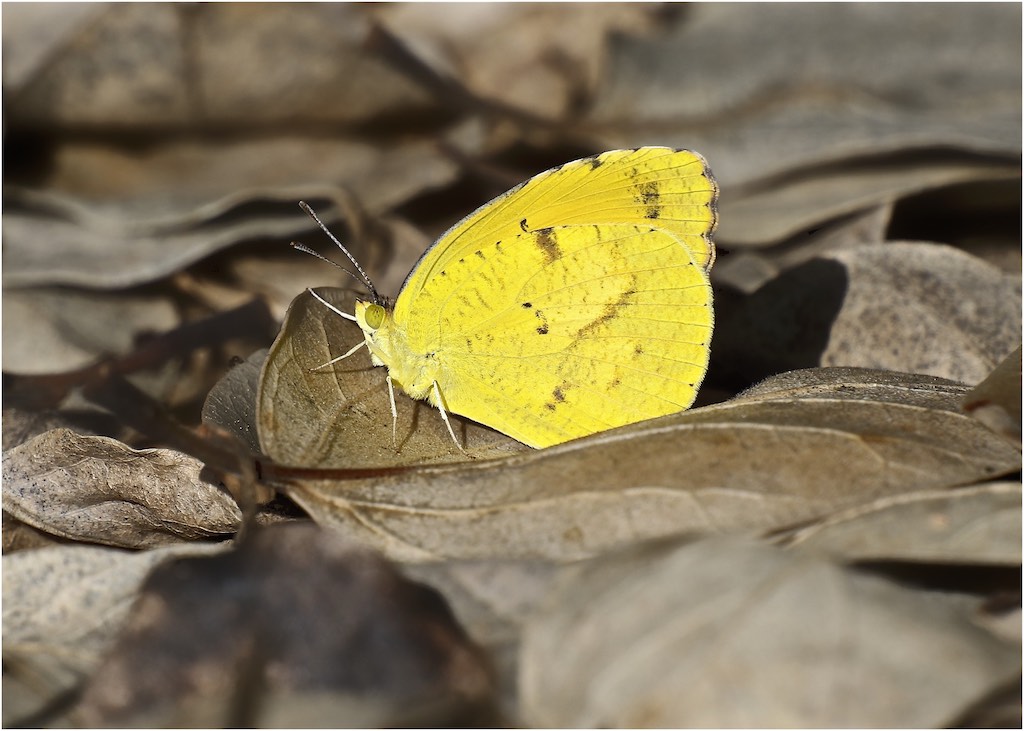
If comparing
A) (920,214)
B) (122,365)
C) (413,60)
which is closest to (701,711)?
(122,365)

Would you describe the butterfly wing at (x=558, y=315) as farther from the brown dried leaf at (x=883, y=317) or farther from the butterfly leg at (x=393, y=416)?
the brown dried leaf at (x=883, y=317)

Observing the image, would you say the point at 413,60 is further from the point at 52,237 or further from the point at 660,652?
the point at 660,652

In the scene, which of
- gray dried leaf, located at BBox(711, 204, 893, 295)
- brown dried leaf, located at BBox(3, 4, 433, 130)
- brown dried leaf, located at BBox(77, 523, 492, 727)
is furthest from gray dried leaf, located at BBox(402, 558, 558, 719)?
brown dried leaf, located at BBox(3, 4, 433, 130)

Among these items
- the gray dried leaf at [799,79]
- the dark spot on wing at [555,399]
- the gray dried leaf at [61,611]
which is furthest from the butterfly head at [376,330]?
the gray dried leaf at [799,79]

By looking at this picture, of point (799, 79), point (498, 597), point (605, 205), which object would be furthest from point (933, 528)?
point (799, 79)

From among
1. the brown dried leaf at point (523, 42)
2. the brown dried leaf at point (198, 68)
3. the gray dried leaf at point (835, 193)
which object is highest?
the brown dried leaf at point (523, 42)

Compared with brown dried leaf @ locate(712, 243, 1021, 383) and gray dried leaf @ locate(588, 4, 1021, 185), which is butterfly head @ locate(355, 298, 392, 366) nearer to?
brown dried leaf @ locate(712, 243, 1021, 383)
